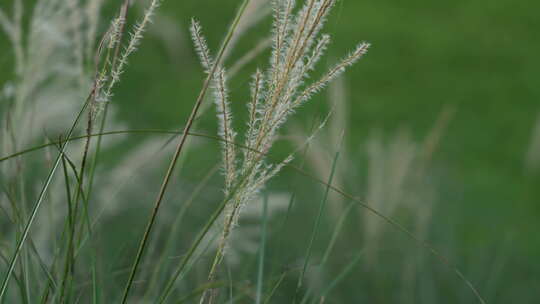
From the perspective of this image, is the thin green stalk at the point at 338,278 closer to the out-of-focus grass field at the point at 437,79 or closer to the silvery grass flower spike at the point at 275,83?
the silvery grass flower spike at the point at 275,83

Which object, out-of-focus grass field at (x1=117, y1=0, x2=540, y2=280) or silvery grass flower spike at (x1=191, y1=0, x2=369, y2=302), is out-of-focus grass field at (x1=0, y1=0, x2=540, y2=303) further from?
silvery grass flower spike at (x1=191, y1=0, x2=369, y2=302)

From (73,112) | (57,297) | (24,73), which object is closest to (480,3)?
(73,112)

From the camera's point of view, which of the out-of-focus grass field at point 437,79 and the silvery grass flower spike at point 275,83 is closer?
the silvery grass flower spike at point 275,83

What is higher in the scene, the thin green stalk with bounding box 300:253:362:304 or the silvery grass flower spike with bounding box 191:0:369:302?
the silvery grass flower spike with bounding box 191:0:369:302

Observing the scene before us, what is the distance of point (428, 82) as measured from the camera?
3.85m

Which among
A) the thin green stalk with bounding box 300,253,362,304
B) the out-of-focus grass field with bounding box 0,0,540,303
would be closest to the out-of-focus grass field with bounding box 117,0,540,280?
the out-of-focus grass field with bounding box 0,0,540,303

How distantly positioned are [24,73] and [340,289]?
3.33 feet

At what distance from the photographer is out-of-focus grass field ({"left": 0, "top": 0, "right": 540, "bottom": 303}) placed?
3168 millimetres

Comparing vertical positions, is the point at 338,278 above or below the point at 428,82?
below

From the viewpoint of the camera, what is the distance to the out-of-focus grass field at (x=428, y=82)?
317cm

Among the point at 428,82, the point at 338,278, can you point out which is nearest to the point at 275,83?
the point at 338,278

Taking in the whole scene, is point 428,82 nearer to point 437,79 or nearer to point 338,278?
point 437,79

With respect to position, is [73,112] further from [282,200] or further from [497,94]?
[497,94]

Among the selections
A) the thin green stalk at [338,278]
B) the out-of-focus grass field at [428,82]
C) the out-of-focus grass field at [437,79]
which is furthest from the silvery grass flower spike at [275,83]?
the out-of-focus grass field at [437,79]
